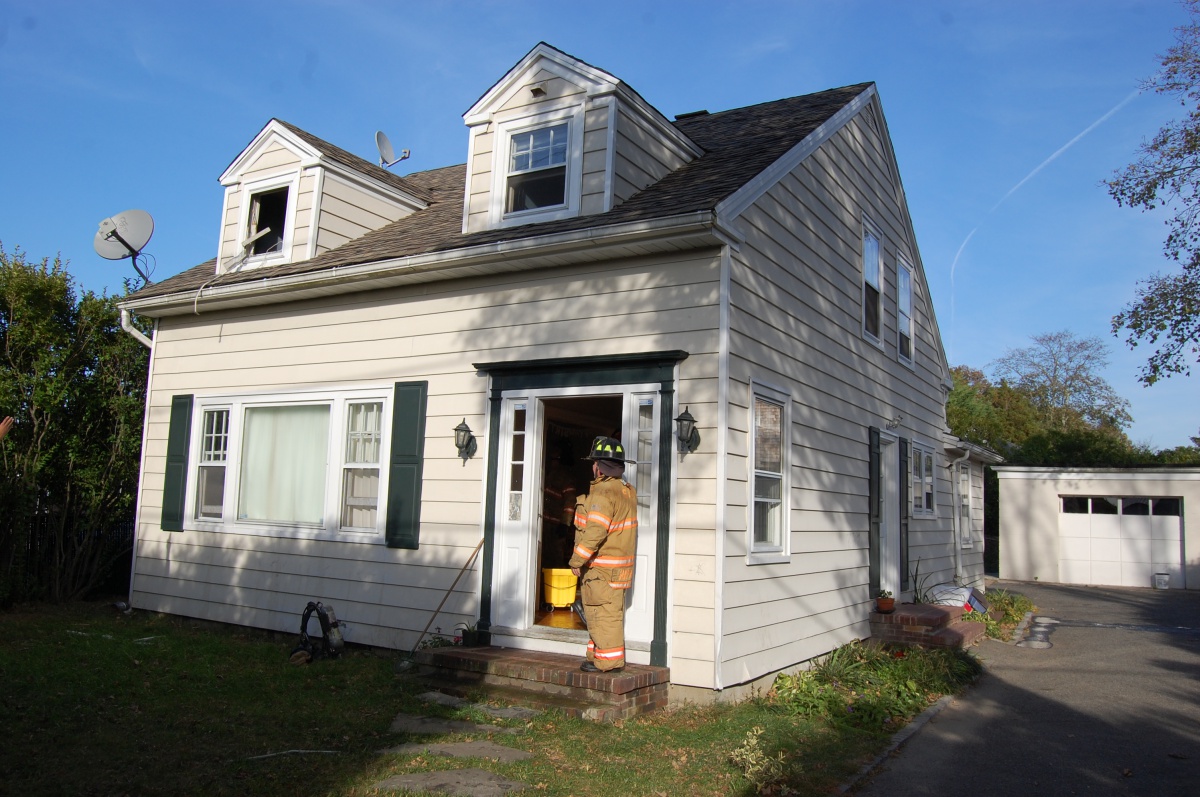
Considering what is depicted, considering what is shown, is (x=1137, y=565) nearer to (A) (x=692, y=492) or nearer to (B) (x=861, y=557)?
(B) (x=861, y=557)

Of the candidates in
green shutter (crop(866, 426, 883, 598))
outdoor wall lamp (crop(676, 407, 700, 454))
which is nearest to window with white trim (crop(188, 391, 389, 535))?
outdoor wall lamp (crop(676, 407, 700, 454))

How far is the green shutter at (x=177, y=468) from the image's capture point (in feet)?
36.0

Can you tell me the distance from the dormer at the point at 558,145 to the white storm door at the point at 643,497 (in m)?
2.00

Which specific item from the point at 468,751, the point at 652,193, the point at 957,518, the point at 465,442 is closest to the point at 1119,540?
the point at 957,518

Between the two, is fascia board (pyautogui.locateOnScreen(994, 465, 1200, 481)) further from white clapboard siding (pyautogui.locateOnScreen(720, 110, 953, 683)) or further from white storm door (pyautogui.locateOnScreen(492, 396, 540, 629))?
white storm door (pyautogui.locateOnScreen(492, 396, 540, 629))

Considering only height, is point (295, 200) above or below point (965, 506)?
above

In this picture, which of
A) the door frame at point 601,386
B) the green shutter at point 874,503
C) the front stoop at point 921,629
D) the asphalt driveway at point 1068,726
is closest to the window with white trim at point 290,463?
the door frame at point 601,386

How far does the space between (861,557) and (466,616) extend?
489cm

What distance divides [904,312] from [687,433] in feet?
24.6

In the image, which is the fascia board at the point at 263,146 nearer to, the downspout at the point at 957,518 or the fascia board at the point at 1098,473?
the downspout at the point at 957,518

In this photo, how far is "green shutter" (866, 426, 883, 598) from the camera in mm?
11078

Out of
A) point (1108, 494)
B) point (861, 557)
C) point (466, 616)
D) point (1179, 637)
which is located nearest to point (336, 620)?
point (466, 616)

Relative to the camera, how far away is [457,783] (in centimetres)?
529

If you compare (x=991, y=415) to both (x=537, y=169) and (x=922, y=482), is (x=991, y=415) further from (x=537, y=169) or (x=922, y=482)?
(x=537, y=169)
